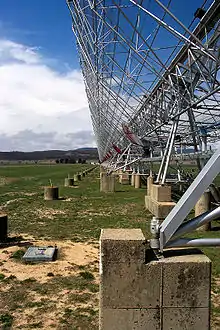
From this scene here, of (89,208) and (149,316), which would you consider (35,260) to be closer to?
(149,316)

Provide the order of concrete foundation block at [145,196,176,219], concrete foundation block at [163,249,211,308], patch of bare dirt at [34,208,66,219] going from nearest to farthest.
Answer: concrete foundation block at [163,249,211,308], concrete foundation block at [145,196,176,219], patch of bare dirt at [34,208,66,219]

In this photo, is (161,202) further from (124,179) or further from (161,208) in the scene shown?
(124,179)

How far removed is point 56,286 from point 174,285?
441cm

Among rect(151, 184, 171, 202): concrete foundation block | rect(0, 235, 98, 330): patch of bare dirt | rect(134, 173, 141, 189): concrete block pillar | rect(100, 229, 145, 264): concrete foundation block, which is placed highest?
rect(100, 229, 145, 264): concrete foundation block

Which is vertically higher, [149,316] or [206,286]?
[206,286]

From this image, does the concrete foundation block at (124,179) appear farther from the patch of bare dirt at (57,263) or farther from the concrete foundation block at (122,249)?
the concrete foundation block at (122,249)

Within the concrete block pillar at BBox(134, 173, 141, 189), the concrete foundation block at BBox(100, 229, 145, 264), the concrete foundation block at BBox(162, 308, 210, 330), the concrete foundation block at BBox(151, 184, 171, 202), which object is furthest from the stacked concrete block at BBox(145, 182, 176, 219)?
the concrete block pillar at BBox(134, 173, 141, 189)

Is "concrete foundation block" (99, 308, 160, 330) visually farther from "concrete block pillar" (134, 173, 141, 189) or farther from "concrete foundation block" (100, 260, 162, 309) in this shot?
"concrete block pillar" (134, 173, 141, 189)

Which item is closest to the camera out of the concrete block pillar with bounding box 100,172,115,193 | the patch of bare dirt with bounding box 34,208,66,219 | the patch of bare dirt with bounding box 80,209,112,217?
the patch of bare dirt with bounding box 34,208,66,219

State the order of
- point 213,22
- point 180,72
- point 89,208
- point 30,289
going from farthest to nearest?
1. point 89,208
2. point 180,72
3. point 213,22
4. point 30,289

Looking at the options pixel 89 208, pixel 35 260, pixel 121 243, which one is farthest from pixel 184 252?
pixel 89 208

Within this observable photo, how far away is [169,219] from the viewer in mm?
5629

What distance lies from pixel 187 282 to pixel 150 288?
0.48 metres

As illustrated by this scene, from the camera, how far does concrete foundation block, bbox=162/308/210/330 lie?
17.6ft
